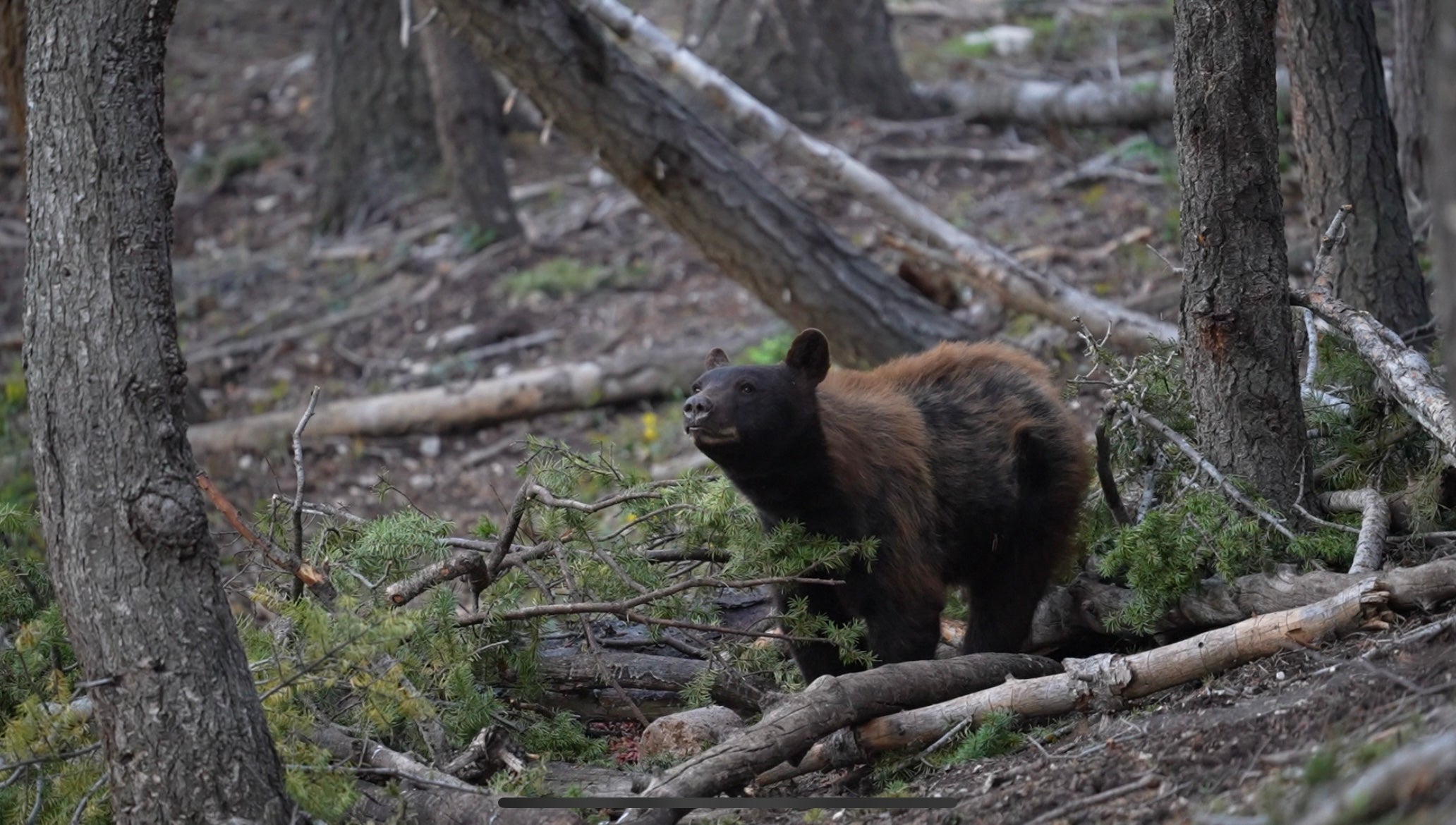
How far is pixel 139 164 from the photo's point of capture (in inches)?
170

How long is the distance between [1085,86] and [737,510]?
9.83 metres

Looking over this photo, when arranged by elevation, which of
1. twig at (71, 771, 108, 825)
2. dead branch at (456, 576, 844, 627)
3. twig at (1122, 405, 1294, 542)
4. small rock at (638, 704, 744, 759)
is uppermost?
twig at (1122, 405, 1294, 542)

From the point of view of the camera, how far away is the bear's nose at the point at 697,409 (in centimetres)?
574

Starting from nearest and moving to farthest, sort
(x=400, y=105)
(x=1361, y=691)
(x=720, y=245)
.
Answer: (x=1361, y=691)
(x=720, y=245)
(x=400, y=105)

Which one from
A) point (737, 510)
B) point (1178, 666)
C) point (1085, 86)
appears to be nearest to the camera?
point (1178, 666)

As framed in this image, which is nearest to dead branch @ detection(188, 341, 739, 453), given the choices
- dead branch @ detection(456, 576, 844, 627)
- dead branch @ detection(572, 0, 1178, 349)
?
dead branch @ detection(572, 0, 1178, 349)

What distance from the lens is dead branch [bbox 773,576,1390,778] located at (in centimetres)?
490

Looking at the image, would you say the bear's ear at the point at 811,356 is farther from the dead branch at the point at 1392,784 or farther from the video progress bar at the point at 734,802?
the dead branch at the point at 1392,784

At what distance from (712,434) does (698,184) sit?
4377 millimetres

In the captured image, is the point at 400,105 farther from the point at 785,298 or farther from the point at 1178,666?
the point at 1178,666

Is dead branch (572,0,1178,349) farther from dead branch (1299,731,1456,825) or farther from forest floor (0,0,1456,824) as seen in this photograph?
dead branch (1299,731,1456,825)

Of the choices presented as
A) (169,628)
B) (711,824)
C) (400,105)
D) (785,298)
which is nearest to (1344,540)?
(711,824)

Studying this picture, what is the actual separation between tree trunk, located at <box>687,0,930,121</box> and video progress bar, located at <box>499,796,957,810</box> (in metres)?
11.3

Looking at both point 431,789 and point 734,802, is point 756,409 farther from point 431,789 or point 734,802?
point 431,789
